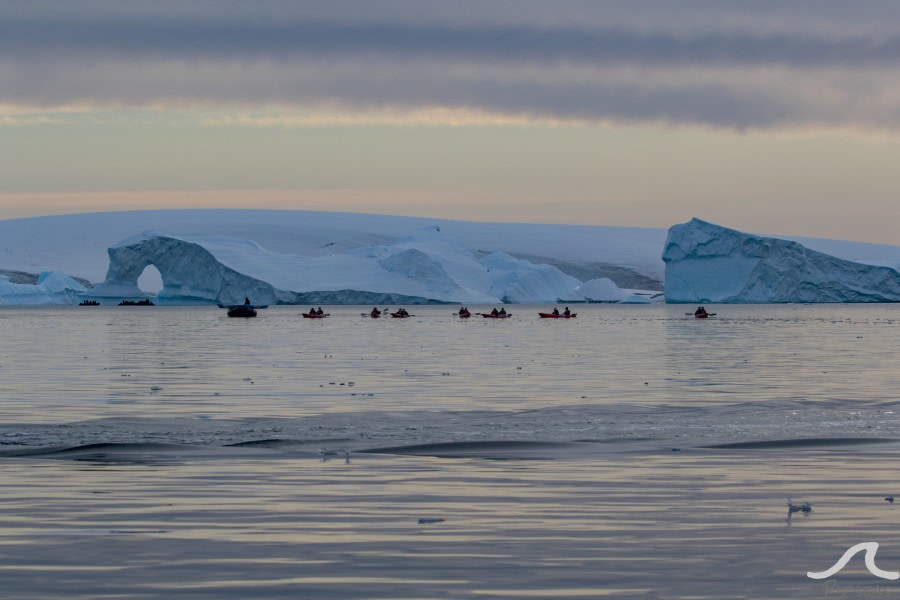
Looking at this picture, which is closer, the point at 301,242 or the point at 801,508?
the point at 801,508

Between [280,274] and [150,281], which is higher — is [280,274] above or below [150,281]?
above

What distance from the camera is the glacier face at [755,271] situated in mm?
99000

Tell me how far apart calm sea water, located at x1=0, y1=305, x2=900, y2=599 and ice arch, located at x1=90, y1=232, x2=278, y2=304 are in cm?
7296

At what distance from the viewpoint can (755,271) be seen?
99562 millimetres

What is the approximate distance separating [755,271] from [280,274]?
34105mm

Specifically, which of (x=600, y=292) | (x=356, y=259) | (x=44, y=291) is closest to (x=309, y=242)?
(x=600, y=292)

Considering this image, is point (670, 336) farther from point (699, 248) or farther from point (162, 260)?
point (162, 260)

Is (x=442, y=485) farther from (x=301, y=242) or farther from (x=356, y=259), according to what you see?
(x=301, y=242)

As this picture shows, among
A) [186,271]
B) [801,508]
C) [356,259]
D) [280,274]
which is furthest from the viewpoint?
[356,259]

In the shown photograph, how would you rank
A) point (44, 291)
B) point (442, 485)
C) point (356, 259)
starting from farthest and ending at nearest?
point (44, 291), point (356, 259), point (442, 485)

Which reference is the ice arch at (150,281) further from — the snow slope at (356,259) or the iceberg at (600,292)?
the iceberg at (600,292)

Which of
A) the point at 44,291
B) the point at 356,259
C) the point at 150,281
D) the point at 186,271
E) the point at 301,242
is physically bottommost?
the point at 44,291

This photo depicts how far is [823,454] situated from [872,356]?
79.2 feet

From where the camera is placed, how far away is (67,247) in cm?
18375
